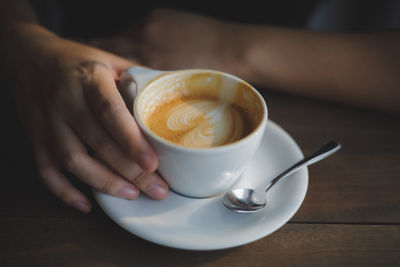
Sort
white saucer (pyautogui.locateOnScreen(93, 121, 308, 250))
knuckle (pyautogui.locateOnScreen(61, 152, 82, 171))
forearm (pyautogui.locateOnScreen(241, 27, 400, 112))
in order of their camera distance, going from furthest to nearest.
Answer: forearm (pyautogui.locateOnScreen(241, 27, 400, 112)), knuckle (pyautogui.locateOnScreen(61, 152, 82, 171)), white saucer (pyautogui.locateOnScreen(93, 121, 308, 250))

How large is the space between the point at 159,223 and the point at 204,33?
77 cm

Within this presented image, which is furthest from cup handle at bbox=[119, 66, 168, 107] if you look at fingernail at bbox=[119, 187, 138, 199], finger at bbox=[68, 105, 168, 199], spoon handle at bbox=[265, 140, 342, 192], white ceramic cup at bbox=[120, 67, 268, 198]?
spoon handle at bbox=[265, 140, 342, 192]

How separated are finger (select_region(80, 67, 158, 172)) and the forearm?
1.81 feet

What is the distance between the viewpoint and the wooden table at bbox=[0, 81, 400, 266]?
0.55 metres

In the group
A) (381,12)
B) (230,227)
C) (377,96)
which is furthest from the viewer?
(381,12)

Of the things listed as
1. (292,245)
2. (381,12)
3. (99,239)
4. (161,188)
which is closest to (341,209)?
(292,245)

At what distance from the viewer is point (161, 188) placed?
60 cm

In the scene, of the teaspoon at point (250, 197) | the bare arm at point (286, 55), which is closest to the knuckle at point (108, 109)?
the teaspoon at point (250, 197)

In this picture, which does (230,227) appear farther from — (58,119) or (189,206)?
(58,119)

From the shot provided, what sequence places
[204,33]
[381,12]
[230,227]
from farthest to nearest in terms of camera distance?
[381,12] → [204,33] → [230,227]

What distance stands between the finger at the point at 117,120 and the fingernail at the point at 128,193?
67mm

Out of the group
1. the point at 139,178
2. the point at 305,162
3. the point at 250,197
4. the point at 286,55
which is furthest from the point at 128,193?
the point at 286,55

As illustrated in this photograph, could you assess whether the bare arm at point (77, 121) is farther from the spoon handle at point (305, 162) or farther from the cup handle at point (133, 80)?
the spoon handle at point (305, 162)

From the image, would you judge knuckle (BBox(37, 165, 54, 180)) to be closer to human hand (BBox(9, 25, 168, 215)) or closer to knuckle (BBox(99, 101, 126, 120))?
human hand (BBox(9, 25, 168, 215))
